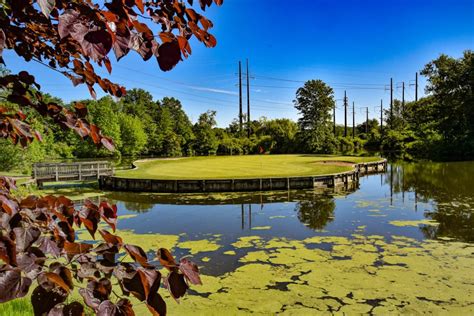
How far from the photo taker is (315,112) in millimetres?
51375

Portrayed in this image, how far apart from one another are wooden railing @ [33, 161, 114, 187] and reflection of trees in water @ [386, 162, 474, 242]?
16.5 m

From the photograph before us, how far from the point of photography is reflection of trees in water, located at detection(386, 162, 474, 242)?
10147 mm

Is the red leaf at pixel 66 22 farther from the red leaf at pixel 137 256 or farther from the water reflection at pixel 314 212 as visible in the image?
the water reflection at pixel 314 212

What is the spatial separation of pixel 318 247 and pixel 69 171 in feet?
56.8

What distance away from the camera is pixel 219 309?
5.52 m

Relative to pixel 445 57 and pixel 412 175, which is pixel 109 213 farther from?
pixel 445 57

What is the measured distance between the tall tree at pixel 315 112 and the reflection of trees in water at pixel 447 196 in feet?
A: 79.6

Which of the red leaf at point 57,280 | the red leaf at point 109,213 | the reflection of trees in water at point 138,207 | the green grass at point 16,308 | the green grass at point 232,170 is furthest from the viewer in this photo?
the green grass at point 232,170

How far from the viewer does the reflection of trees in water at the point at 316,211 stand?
11414 mm

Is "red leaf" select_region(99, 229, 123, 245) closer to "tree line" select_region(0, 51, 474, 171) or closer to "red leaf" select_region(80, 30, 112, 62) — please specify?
"red leaf" select_region(80, 30, 112, 62)

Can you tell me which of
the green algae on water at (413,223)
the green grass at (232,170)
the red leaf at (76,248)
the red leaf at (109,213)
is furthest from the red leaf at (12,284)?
the green grass at (232,170)

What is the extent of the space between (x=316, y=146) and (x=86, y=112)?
46.8 metres

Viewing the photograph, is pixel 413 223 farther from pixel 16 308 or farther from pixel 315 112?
pixel 315 112

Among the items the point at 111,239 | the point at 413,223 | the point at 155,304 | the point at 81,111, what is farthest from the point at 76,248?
the point at 413,223
